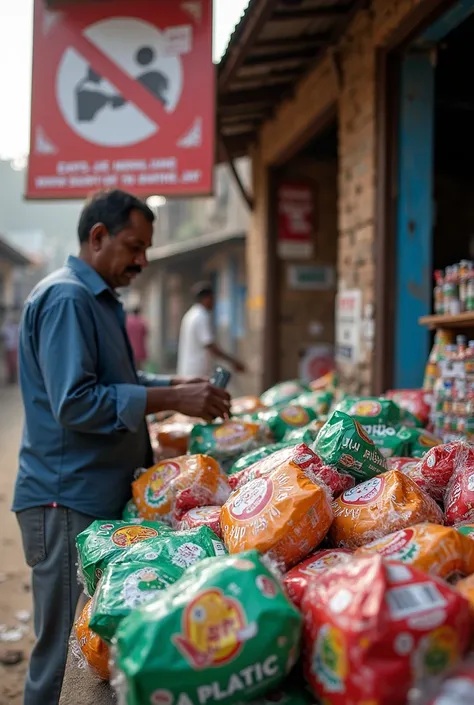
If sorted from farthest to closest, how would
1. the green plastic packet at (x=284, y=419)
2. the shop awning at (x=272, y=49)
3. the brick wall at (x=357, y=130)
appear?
the shop awning at (x=272, y=49) < the brick wall at (x=357, y=130) < the green plastic packet at (x=284, y=419)

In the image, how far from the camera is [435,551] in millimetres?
1311

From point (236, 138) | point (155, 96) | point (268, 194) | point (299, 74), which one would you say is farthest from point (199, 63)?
point (236, 138)

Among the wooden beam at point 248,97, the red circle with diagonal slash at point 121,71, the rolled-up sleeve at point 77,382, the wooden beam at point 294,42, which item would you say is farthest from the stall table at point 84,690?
the wooden beam at point 248,97

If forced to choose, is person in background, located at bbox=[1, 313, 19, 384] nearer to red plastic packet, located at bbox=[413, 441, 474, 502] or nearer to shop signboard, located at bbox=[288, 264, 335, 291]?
shop signboard, located at bbox=[288, 264, 335, 291]

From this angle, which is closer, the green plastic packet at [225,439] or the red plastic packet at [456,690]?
the red plastic packet at [456,690]

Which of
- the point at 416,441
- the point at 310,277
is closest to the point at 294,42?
the point at 310,277

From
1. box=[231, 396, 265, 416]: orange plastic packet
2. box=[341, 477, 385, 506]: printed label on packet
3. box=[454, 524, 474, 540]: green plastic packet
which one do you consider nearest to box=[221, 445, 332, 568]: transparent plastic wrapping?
box=[341, 477, 385, 506]: printed label on packet

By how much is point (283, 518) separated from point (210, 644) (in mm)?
436

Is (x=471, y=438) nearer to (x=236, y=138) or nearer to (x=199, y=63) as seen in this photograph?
(x=199, y=63)

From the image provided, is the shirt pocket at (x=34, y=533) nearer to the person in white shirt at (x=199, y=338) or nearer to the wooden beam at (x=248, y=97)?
the person in white shirt at (x=199, y=338)

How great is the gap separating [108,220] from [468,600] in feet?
5.76

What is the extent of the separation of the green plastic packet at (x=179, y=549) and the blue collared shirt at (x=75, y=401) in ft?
1.82

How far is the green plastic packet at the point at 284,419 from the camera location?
2.82 meters

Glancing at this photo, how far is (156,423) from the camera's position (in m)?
3.84
